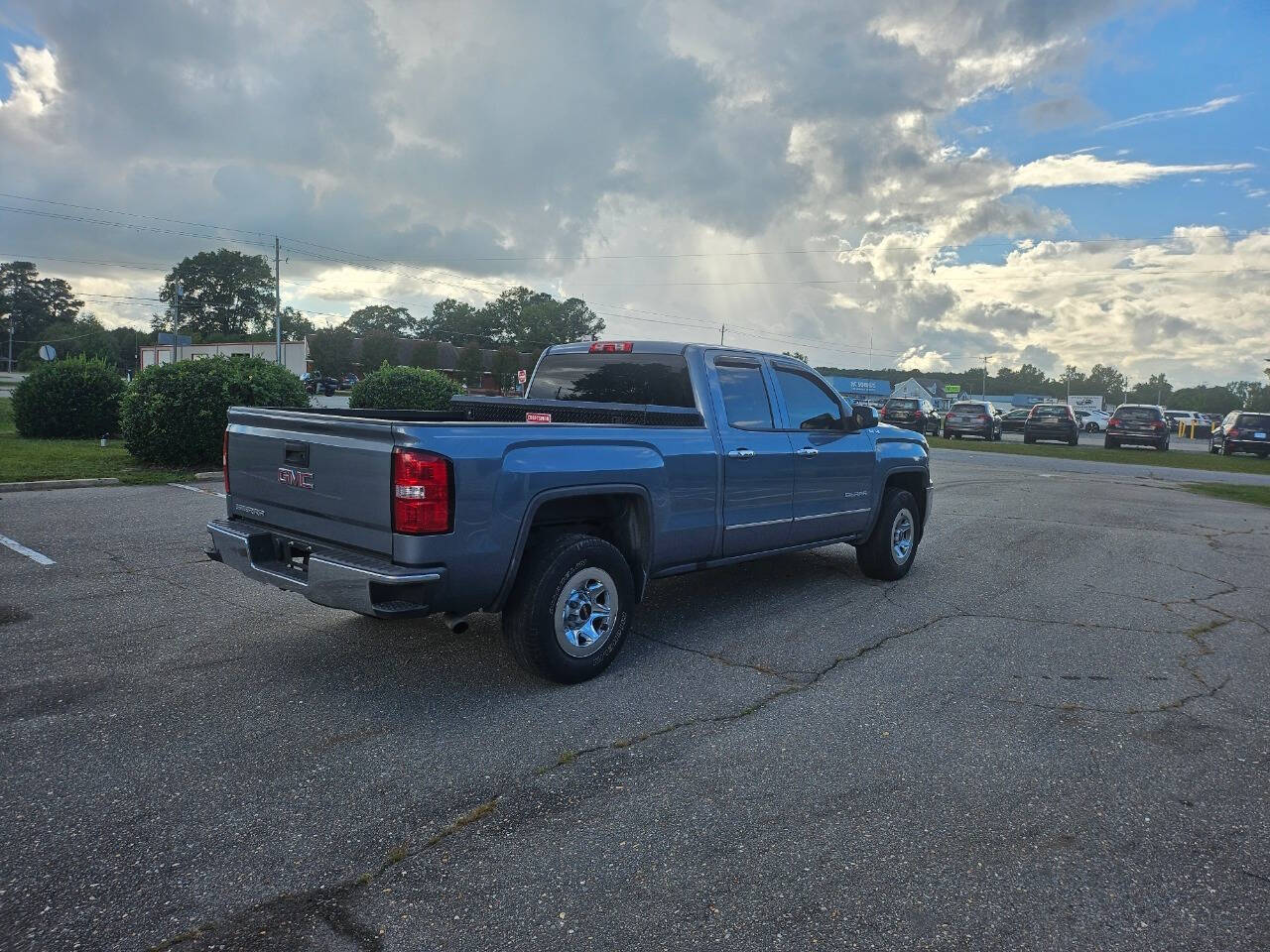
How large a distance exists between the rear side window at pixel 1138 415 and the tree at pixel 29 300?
121 metres

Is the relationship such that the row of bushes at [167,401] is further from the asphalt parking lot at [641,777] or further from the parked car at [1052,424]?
the parked car at [1052,424]

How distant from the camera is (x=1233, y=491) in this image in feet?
53.5

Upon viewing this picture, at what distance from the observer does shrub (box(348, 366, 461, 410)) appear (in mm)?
16672

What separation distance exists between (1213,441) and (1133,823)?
3975 centimetres

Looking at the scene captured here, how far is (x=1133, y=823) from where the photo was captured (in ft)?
10.7

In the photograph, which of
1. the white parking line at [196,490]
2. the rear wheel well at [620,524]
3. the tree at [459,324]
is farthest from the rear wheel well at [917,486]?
the tree at [459,324]

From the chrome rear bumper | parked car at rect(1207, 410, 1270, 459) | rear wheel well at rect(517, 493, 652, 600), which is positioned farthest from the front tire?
parked car at rect(1207, 410, 1270, 459)

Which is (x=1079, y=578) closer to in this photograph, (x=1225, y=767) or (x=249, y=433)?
(x=1225, y=767)

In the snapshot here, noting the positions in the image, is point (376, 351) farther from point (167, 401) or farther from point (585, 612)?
point (585, 612)

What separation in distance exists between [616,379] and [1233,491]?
51.4 ft

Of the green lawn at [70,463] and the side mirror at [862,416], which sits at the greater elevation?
→ the side mirror at [862,416]

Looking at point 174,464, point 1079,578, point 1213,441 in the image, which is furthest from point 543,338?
point 1079,578

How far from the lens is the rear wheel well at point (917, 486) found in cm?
759

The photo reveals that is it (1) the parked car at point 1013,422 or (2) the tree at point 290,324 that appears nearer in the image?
(1) the parked car at point 1013,422
